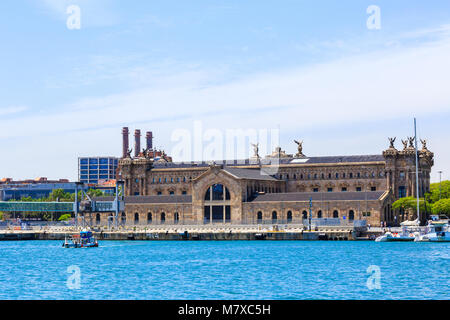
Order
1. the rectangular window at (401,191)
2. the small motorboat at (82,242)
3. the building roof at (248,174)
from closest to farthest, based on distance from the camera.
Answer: the small motorboat at (82,242) → the rectangular window at (401,191) → the building roof at (248,174)

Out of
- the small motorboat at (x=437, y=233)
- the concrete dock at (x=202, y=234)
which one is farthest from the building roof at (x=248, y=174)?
the small motorboat at (x=437, y=233)

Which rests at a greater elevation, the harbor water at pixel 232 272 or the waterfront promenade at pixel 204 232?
the waterfront promenade at pixel 204 232

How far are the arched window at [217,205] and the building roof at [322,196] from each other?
4.55 m

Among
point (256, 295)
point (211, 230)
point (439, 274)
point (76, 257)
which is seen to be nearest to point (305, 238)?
point (211, 230)

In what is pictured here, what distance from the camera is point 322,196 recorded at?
111 meters

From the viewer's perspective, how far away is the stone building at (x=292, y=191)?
108688 millimetres

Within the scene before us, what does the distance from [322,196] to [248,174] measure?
45.8 feet

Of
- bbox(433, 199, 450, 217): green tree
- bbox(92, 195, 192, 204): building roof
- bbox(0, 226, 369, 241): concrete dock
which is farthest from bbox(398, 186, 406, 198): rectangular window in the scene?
bbox(92, 195, 192, 204): building roof

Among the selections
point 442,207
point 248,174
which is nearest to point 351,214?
point 442,207

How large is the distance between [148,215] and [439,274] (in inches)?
2949

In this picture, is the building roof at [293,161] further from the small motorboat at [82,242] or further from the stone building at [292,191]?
the small motorboat at [82,242]

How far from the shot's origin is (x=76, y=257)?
72.1 meters

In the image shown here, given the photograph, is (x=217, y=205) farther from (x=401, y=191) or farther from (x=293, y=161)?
(x=401, y=191)

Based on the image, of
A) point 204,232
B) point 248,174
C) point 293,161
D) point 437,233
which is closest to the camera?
point 437,233
